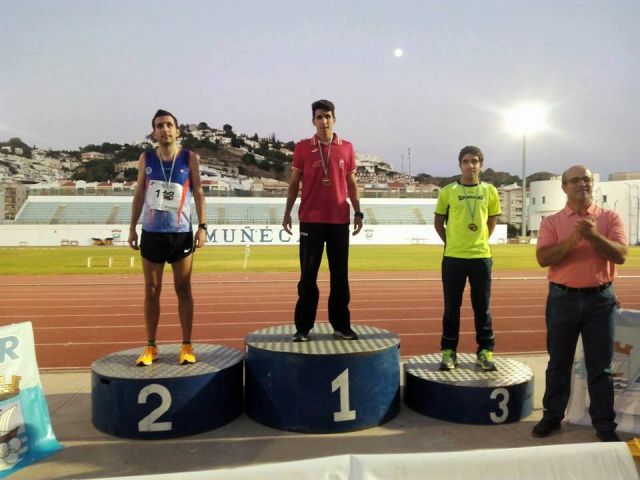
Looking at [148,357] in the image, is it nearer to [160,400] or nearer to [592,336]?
[160,400]

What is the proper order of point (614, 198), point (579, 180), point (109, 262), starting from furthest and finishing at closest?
point (614, 198) < point (109, 262) < point (579, 180)

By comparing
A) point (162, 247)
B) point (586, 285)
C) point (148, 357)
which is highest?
point (162, 247)

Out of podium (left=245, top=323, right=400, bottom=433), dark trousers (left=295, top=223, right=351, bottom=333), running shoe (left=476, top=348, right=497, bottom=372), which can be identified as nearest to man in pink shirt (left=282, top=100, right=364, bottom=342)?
dark trousers (left=295, top=223, right=351, bottom=333)

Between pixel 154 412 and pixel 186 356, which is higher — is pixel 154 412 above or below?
below

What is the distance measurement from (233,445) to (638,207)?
5878 centimetres

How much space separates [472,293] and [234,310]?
5773 millimetres

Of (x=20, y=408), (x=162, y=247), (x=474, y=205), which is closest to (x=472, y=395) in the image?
(x=474, y=205)

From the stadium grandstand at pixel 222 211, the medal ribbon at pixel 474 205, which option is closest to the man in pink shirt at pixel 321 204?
the medal ribbon at pixel 474 205

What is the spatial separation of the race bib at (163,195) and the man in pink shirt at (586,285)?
7.96ft

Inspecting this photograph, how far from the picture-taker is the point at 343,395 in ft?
10.7

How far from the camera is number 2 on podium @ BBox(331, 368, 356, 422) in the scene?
3.24m

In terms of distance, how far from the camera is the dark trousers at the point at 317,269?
12.5 feet

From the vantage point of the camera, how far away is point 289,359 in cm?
325

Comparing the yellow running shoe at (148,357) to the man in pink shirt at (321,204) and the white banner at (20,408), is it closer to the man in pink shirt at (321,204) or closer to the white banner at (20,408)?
the white banner at (20,408)
